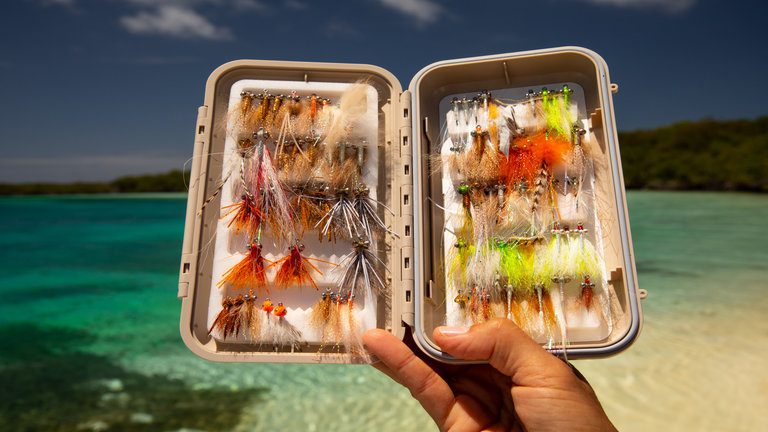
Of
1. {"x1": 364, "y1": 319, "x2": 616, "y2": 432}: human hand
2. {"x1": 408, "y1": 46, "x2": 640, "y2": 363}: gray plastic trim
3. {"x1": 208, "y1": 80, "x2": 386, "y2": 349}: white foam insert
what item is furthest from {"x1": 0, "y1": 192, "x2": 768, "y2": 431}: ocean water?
{"x1": 408, "y1": 46, "x2": 640, "y2": 363}: gray plastic trim

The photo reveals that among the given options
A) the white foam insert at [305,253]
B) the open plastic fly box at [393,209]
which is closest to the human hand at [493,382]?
the open plastic fly box at [393,209]

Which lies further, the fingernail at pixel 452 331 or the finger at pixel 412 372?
the finger at pixel 412 372

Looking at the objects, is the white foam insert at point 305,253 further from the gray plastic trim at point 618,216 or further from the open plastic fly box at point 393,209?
the gray plastic trim at point 618,216

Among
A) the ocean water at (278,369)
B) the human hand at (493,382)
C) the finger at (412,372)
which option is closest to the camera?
the human hand at (493,382)

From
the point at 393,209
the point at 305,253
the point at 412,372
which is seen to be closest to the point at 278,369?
the point at 305,253

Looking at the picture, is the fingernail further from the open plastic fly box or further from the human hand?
the open plastic fly box

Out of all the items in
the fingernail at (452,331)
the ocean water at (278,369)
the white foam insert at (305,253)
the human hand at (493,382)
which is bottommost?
the ocean water at (278,369)

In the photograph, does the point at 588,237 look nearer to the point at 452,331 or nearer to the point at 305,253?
the point at 452,331
